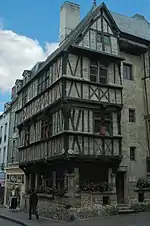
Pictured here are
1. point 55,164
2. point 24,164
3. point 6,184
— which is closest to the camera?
point 55,164

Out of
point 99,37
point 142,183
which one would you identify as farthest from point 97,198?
point 99,37

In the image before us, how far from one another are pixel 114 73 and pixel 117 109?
2.06m

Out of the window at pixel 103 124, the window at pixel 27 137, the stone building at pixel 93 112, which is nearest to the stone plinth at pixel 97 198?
the stone building at pixel 93 112

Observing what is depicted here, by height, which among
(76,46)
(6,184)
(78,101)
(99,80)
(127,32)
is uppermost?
(127,32)

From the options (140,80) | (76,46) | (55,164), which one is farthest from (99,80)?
(55,164)

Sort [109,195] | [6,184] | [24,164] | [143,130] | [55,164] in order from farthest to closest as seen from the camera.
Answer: [6,184] → [24,164] → [143,130] → [55,164] → [109,195]

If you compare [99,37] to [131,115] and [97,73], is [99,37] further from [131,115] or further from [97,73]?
[131,115]

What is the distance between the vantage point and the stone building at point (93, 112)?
1438 centimetres

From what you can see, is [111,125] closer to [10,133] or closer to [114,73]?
[114,73]

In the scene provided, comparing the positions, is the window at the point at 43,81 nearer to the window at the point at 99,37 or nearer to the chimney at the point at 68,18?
the window at the point at 99,37

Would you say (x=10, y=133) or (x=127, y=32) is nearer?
(x=127, y=32)

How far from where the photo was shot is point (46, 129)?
1667cm

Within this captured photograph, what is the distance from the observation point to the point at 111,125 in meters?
15.5

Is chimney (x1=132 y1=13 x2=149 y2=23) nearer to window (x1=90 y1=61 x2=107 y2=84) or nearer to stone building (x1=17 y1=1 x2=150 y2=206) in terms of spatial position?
stone building (x1=17 y1=1 x2=150 y2=206)
